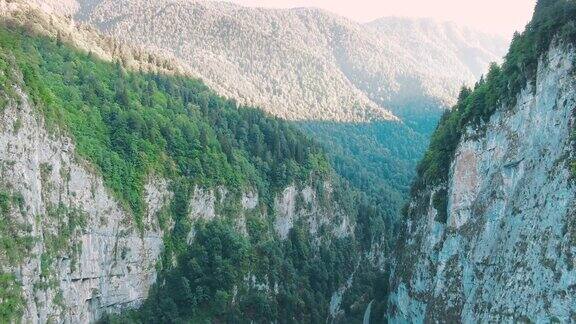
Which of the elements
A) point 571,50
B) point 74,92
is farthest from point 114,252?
point 571,50

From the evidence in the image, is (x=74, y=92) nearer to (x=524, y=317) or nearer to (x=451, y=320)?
(x=451, y=320)

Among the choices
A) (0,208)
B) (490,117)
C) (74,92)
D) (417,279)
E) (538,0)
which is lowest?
(417,279)

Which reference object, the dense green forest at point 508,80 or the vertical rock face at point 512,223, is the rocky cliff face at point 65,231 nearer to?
the vertical rock face at point 512,223

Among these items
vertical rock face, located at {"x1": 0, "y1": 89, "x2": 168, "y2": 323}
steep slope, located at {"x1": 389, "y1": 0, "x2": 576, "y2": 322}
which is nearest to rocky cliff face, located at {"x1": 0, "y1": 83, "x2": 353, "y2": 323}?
vertical rock face, located at {"x1": 0, "y1": 89, "x2": 168, "y2": 323}

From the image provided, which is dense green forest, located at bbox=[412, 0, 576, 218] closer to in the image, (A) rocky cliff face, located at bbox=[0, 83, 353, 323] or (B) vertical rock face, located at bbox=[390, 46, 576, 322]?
(B) vertical rock face, located at bbox=[390, 46, 576, 322]

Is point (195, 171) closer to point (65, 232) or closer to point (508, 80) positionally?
point (65, 232)

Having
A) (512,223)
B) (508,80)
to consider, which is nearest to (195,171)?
(508,80)
